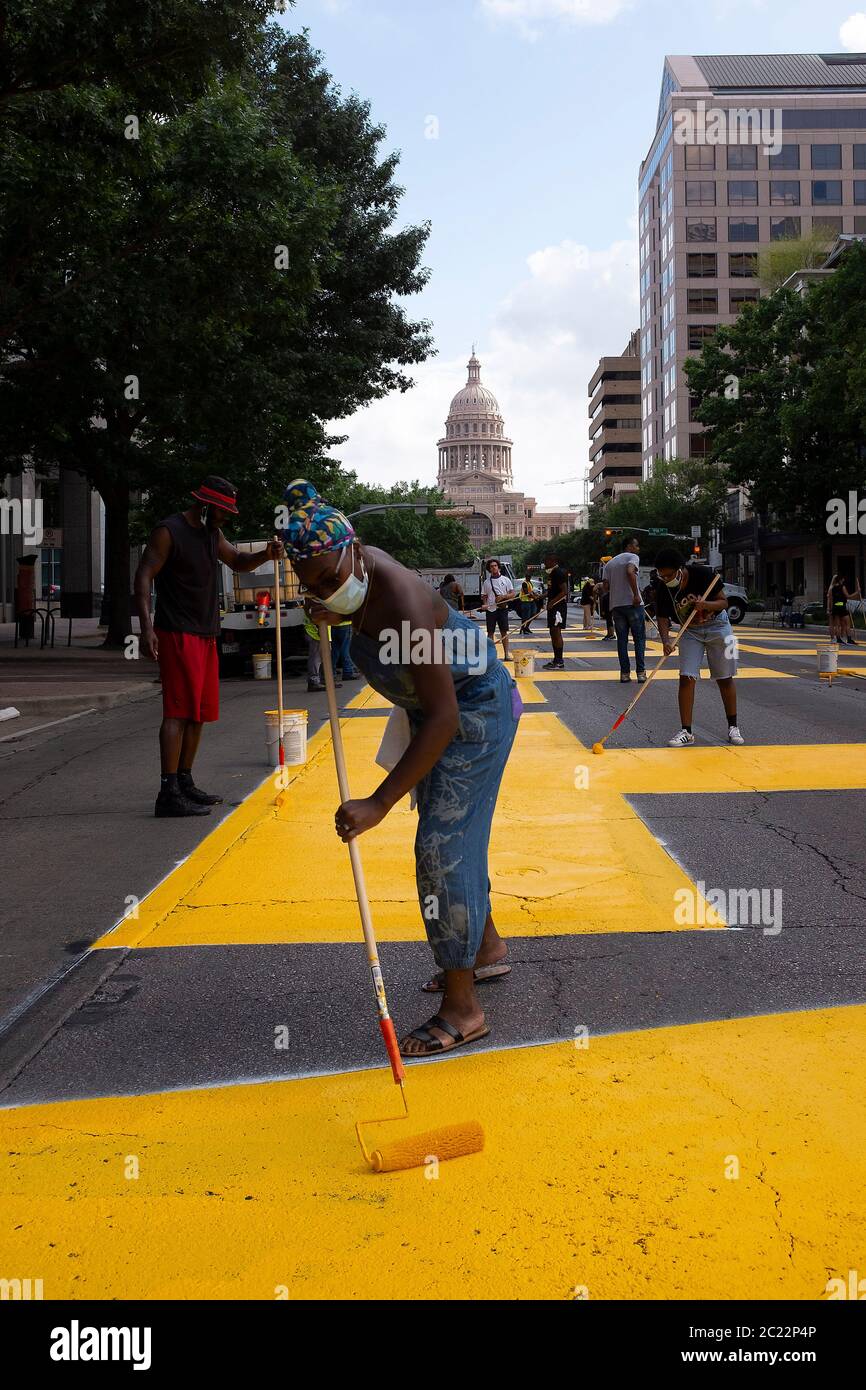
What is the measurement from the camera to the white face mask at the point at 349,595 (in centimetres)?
347

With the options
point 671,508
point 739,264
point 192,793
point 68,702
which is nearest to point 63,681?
point 68,702

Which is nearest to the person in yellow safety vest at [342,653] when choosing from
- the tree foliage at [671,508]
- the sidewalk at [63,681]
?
the sidewalk at [63,681]

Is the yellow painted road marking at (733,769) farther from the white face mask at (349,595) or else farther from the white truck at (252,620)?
the white truck at (252,620)

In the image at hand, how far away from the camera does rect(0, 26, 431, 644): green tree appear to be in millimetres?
15062

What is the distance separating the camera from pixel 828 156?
104m

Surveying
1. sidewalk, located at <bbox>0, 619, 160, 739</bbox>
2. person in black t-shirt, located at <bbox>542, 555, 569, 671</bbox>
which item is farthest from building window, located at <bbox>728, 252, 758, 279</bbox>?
person in black t-shirt, located at <bbox>542, 555, 569, 671</bbox>

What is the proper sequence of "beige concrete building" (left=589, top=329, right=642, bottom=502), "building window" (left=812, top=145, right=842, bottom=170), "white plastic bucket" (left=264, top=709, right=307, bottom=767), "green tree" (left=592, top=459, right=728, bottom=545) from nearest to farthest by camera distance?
"white plastic bucket" (left=264, top=709, right=307, bottom=767) → "green tree" (left=592, top=459, right=728, bottom=545) → "building window" (left=812, top=145, right=842, bottom=170) → "beige concrete building" (left=589, top=329, right=642, bottom=502)

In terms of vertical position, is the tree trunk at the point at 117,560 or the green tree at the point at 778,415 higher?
the green tree at the point at 778,415

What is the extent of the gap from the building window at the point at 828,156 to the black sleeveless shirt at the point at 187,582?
109819 millimetres

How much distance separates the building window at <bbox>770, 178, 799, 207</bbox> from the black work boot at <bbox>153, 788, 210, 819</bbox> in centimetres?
10910

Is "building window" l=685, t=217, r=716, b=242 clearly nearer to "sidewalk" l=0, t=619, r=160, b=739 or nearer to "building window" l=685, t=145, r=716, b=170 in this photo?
"building window" l=685, t=145, r=716, b=170

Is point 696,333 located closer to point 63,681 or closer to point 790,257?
point 790,257
